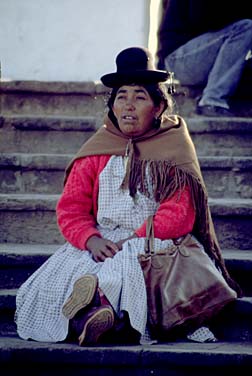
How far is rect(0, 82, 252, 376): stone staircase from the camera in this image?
3131 millimetres

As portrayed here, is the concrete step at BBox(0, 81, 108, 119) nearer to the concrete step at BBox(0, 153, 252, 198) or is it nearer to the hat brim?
the concrete step at BBox(0, 153, 252, 198)

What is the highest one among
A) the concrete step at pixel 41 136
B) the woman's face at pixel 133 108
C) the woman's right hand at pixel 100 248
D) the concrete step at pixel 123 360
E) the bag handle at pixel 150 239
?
the woman's face at pixel 133 108

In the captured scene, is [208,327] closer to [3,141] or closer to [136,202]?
[136,202]

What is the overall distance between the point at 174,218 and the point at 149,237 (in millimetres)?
141

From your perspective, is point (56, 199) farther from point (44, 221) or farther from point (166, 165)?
point (166, 165)

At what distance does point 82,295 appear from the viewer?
→ 124 inches

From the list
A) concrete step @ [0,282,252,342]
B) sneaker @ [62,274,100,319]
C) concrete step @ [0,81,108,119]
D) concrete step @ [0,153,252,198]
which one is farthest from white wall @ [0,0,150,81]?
sneaker @ [62,274,100,319]

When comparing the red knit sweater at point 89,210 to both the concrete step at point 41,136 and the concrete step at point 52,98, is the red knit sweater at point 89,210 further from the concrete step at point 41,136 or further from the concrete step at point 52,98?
the concrete step at point 52,98

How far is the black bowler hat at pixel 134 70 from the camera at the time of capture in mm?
3629

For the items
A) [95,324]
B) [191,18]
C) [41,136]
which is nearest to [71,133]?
[41,136]

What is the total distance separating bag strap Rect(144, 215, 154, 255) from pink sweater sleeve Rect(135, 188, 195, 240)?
2 cm

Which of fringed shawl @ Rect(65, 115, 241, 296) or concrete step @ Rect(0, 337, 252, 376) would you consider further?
fringed shawl @ Rect(65, 115, 241, 296)

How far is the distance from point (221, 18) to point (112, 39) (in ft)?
2.85

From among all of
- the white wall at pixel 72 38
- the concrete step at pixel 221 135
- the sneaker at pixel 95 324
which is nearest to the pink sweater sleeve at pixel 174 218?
the sneaker at pixel 95 324
